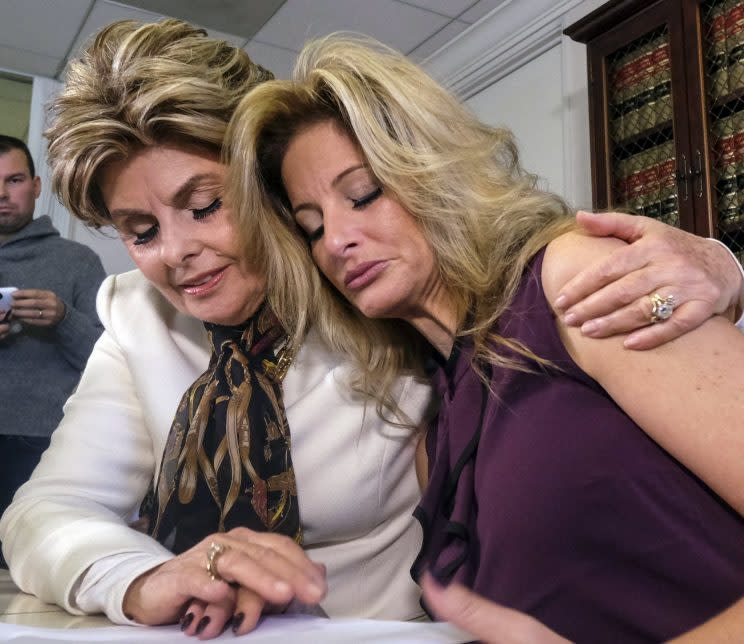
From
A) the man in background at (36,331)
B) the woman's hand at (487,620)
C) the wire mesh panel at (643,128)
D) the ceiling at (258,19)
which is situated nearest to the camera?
the woman's hand at (487,620)

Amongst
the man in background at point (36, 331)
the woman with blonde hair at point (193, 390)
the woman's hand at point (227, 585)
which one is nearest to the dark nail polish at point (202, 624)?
the woman's hand at point (227, 585)

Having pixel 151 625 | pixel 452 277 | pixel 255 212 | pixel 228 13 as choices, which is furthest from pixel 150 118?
pixel 228 13

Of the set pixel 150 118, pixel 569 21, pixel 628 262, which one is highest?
pixel 569 21

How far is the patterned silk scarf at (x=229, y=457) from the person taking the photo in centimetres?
40

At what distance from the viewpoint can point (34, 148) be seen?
70 cm

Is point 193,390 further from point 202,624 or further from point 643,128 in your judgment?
point 643,128

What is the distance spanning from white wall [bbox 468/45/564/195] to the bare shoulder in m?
1.52

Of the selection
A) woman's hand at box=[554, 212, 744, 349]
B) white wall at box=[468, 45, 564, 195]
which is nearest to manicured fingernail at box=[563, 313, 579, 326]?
woman's hand at box=[554, 212, 744, 349]

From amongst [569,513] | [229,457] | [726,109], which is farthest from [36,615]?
[726,109]

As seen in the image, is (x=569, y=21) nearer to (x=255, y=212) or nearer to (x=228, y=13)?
(x=228, y=13)

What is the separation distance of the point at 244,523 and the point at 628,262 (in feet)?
0.79

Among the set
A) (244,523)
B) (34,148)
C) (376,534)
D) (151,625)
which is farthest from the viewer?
(34,148)

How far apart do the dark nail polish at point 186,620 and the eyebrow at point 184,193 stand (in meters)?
0.29

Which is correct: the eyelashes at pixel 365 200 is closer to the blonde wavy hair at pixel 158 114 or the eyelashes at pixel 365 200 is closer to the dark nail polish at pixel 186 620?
the blonde wavy hair at pixel 158 114
